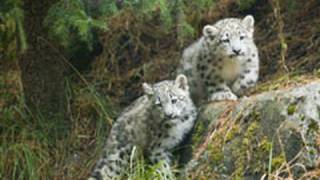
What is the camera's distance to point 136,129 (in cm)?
793

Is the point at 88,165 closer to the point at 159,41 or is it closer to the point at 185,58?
the point at 185,58

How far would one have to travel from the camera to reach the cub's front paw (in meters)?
7.66

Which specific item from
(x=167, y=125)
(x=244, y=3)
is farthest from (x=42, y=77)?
(x=244, y=3)

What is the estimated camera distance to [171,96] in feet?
24.7

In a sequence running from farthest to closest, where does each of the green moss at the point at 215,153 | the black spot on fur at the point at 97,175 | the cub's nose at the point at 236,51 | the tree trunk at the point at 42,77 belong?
the tree trunk at the point at 42,77 → the black spot on fur at the point at 97,175 → the cub's nose at the point at 236,51 → the green moss at the point at 215,153

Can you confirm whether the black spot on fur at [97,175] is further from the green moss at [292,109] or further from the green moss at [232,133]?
the green moss at [292,109]

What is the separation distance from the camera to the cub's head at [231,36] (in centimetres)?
761

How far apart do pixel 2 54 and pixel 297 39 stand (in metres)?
3.22

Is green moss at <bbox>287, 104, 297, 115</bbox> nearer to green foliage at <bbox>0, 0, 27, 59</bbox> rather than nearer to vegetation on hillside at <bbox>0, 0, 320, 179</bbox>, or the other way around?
vegetation on hillside at <bbox>0, 0, 320, 179</bbox>

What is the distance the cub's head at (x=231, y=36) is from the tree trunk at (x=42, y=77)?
2136 mm

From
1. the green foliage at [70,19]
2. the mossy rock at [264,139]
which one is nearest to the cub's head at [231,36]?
the mossy rock at [264,139]

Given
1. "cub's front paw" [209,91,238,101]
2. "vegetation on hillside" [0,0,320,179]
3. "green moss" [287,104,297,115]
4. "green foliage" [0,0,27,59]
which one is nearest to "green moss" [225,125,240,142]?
"green moss" [287,104,297,115]

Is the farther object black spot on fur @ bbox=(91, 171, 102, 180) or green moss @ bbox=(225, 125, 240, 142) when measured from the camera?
black spot on fur @ bbox=(91, 171, 102, 180)

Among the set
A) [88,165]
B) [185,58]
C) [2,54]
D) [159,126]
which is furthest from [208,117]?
[2,54]
